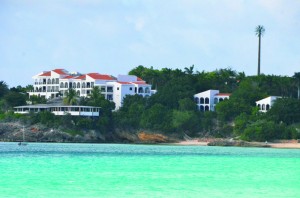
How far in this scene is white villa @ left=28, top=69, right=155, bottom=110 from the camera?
105 meters

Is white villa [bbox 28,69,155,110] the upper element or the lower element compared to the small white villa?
upper

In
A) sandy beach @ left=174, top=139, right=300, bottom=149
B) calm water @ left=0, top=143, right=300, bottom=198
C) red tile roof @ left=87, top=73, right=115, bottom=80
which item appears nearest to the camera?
calm water @ left=0, top=143, right=300, bottom=198

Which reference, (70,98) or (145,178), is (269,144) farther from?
(145,178)

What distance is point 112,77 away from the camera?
110 meters

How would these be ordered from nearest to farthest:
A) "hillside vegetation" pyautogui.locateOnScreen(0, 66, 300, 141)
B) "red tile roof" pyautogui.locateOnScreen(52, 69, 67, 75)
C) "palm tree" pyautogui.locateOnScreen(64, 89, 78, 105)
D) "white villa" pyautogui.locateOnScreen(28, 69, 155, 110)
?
"hillside vegetation" pyautogui.locateOnScreen(0, 66, 300, 141), "palm tree" pyautogui.locateOnScreen(64, 89, 78, 105), "white villa" pyautogui.locateOnScreen(28, 69, 155, 110), "red tile roof" pyautogui.locateOnScreen(52, 69, 67, 75)

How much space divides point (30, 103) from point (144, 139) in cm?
1761

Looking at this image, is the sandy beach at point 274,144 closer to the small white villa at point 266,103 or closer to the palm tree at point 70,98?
the small white villa at point 266,103

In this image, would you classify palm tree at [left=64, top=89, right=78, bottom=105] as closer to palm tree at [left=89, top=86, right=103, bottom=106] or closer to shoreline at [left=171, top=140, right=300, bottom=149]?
palm tree at [left=89, top=86, right=103, bottom=106]

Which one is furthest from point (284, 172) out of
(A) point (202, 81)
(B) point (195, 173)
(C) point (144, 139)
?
(A) point (202, 81)

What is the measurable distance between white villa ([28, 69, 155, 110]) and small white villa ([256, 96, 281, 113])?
16.2m

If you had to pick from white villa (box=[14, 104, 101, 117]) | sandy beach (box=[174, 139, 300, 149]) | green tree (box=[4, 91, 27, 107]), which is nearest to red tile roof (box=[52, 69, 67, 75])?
green tree (box=[4, 91, 27, 107])

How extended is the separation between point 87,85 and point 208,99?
16.5 m

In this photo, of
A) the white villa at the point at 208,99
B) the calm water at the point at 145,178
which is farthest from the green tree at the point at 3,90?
the calm water at the point at 145,178

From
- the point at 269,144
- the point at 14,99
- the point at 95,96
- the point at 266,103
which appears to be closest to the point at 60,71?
the point at 14,99
